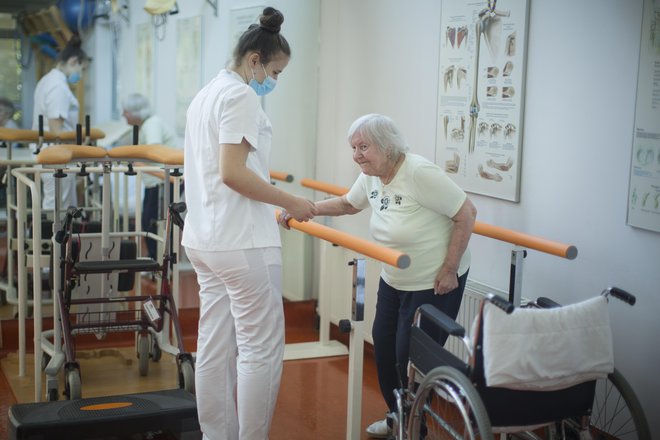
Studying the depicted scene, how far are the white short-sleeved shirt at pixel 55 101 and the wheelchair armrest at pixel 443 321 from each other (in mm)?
2598

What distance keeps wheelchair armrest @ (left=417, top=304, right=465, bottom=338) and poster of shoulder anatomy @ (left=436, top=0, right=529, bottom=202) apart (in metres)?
1.13

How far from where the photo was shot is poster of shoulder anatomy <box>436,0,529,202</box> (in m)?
3.64

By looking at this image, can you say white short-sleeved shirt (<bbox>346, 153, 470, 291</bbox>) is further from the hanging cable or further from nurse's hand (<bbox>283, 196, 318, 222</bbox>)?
the hanging cable

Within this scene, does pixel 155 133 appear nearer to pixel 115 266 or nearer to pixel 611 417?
pixel 115 266

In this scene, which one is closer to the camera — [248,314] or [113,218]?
[248,314]

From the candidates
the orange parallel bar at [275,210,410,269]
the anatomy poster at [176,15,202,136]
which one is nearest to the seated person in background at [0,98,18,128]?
the anatomy poster at [176,15,202,136]

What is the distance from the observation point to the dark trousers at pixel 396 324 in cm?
314

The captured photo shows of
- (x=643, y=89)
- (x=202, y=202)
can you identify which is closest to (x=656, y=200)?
(x=643, y=89)

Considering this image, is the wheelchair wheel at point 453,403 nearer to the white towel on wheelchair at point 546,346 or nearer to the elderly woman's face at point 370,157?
the white towel on wheelchair at point 546,346

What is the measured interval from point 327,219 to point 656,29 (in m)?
2.53

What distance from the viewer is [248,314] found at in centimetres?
288

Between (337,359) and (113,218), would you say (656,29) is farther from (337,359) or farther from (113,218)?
(113,218)

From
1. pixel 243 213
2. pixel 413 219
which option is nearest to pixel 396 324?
pixel 413 219

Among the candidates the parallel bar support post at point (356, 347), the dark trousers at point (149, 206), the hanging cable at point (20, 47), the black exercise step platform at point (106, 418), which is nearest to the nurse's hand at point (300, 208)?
the parallel bar support post at point (356, 347)
